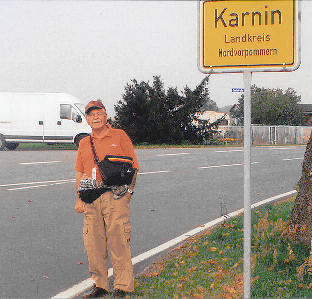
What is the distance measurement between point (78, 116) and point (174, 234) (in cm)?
1935

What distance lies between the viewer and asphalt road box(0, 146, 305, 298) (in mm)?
5758

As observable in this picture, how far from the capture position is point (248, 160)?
3709mm

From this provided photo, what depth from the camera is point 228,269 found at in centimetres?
547

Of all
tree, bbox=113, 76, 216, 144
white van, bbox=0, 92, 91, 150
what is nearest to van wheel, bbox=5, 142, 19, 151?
white van, bbox=0, 92, 91, 150

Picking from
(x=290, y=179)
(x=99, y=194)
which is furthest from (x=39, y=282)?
(x=290, y=179)

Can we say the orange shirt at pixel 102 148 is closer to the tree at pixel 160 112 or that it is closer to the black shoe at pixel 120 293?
the black shoe at pixel 120 293

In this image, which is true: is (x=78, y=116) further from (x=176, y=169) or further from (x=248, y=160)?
(x=248, y=160)

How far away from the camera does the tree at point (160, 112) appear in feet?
106

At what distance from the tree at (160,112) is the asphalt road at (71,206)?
12664 mm

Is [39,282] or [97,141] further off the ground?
[97,141]

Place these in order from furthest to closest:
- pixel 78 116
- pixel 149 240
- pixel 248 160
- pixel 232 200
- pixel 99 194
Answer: pixel 78 116
pixel 232 200
pixel 149 240
pixel 99 194
pixel 248 160

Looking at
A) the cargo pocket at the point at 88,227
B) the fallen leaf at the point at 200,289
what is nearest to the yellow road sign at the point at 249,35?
the cargo pocket at the point at 88,227

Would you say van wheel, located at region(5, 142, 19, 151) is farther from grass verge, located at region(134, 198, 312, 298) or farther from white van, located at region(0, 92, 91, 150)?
grass verge, located at region(134, 198, 312, 298)

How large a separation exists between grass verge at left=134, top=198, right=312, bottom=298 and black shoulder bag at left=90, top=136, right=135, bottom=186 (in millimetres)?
1057
